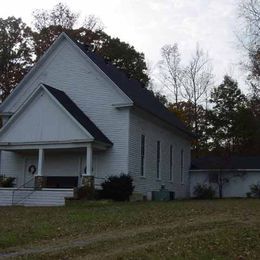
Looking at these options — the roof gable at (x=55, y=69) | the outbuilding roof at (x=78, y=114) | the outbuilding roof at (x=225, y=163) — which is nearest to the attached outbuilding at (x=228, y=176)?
the outbuilding roof at (x=225, y=163)

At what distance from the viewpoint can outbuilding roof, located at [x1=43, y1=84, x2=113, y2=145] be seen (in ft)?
93.9

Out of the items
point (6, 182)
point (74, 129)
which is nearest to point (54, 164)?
point (6, 182)

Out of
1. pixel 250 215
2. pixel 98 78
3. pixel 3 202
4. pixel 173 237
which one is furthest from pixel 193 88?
pixel 173 237

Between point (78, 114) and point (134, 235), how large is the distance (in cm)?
1684

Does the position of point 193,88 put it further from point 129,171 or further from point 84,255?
point 84,255

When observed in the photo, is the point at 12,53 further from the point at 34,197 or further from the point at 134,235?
the point at 134,235

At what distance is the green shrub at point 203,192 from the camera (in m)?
41.0

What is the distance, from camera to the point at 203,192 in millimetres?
41312

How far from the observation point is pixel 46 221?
17281mm

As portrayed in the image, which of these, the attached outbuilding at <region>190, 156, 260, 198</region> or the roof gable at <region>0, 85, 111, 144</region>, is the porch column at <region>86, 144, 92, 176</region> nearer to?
the roof gable at <region>0, 85, 111, 144</region>

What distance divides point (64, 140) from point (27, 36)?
2948 centimetres

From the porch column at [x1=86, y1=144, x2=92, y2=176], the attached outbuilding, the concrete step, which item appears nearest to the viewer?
the concrete step

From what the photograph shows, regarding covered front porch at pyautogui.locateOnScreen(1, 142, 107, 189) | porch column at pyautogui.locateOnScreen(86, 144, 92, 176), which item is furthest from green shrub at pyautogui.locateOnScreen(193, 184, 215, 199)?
porch column at pyautogui.locateOnScreen(86, 144, 92, 176)

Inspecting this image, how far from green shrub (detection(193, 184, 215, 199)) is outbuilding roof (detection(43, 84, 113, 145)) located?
13.9 metres
